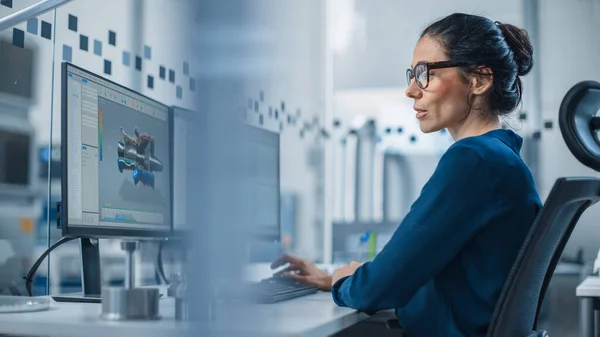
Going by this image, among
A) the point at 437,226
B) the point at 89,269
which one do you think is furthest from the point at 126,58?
the point at 437,226

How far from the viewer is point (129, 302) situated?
95 centimetres

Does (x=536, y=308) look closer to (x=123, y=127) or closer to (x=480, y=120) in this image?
(x=480, y=120)

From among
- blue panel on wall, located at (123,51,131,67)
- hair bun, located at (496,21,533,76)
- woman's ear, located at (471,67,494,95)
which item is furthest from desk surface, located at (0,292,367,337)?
blue panel on wall, located at (123,51,131,67)

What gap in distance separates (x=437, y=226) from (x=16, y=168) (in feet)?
3.22

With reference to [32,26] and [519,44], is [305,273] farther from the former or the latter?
[32,26]

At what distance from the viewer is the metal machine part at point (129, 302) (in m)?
0.95

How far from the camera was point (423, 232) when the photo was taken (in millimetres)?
1161

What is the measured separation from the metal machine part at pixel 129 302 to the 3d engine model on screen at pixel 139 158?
1.86 ft

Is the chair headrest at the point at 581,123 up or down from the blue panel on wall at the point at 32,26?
Result: down

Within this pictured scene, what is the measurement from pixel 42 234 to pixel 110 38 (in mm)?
551

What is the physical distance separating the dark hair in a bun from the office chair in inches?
12.3

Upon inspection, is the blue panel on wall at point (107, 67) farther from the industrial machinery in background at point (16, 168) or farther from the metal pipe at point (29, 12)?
the metal pipe at point (29, 12)

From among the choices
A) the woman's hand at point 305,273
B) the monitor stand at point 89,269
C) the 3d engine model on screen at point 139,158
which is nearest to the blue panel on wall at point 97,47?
the 3d engine model on screen at point 139,158

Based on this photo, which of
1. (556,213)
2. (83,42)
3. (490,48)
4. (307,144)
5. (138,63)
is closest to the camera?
(556,213)
